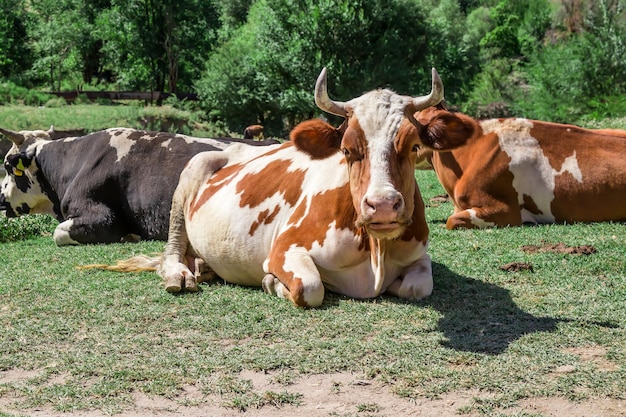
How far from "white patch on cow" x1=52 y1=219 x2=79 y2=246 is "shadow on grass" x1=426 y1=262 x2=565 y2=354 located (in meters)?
5.18

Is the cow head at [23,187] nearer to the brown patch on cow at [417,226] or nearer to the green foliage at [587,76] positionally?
the brown patch on cow at [417,226]

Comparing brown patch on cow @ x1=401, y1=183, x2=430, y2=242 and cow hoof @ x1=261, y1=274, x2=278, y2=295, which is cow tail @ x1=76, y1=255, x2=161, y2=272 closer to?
cow hoof @ x1=261, y1=274, x2=278, y2=295

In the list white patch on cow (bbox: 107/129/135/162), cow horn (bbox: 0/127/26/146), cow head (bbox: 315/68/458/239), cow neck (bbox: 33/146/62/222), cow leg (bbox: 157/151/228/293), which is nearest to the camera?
cow head (bbox: 315/68/458/239)

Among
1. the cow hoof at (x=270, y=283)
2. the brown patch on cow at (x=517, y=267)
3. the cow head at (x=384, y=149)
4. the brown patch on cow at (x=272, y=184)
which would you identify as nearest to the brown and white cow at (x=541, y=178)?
the brown patch on cow at (x=517, y=267)

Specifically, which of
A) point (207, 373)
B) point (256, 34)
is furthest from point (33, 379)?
point (256, 34)

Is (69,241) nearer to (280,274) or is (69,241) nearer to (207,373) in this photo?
(280,274)

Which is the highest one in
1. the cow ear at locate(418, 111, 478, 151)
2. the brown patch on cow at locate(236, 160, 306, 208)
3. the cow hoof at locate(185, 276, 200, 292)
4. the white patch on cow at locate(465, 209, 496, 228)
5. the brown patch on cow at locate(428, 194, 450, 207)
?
the cow ear at locate(418, 111, 478, 151)

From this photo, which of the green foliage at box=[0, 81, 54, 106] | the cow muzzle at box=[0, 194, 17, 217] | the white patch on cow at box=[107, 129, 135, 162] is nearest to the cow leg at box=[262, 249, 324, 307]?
the white patch on cow at box=[107, 129, 135, 162]

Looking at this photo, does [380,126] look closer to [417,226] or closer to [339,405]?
→ [417,226]

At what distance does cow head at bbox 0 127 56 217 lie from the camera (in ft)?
37.6

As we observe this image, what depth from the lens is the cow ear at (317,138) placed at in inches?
240

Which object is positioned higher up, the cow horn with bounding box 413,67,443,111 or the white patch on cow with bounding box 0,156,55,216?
the cow horn with bounding box 413,67,443,111

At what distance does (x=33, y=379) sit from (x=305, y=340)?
1705mm

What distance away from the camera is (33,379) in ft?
15.6
